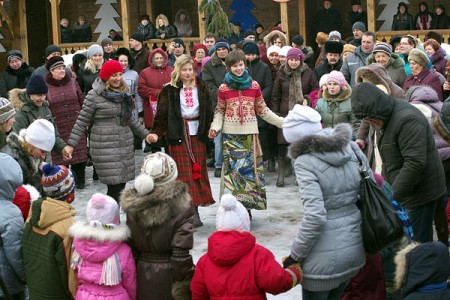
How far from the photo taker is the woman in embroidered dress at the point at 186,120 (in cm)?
916

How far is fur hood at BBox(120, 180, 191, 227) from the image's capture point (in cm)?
550

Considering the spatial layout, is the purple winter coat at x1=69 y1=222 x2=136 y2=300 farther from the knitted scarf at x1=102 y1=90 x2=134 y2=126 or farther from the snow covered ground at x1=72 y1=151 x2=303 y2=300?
the knitted scarf at x1=102 y1=90 x2=134 y2=126

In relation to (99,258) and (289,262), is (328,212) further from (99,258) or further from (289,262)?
(99,258)

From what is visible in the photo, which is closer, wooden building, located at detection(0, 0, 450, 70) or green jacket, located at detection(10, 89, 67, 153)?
green jacket, located at detection(10, 89, 67, 153)

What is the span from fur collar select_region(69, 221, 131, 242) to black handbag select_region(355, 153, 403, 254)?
58.8 inches

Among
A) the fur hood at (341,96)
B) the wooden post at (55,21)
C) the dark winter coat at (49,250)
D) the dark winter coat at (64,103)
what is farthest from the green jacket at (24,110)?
the wooden post at (55,21)

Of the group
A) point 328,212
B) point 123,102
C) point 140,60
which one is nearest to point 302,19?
point 140,60

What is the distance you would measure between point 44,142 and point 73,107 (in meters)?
4.80

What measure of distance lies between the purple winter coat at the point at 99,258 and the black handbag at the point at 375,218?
1.48 metres

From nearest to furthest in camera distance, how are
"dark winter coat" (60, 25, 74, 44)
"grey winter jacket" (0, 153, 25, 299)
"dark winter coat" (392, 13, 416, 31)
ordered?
"grey winter jacket" (0, 153, 25, 299) < "dark winter coat" (392, 13, 416, 31) < "dark winter coat" (60, 25, 74, 44)

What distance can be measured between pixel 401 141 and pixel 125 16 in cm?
1562

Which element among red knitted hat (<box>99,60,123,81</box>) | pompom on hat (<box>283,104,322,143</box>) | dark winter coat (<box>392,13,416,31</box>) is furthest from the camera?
dark winter coat (<box>392,13,416,31</box>)

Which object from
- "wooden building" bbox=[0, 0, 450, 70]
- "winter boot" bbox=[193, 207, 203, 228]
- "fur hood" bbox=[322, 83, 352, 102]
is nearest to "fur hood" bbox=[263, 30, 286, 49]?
"fur hood" bbox=[322, 83, 352, 102]

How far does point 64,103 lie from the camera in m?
11.6
